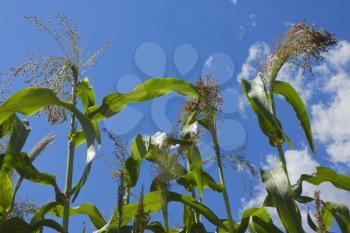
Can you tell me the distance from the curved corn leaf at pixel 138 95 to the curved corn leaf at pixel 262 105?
343mm

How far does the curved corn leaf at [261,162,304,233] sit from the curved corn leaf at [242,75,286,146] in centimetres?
25

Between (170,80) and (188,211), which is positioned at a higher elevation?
(170,80)

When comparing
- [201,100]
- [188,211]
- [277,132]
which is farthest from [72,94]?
[277,132]

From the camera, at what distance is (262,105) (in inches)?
110

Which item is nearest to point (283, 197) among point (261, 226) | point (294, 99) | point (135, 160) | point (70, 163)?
point (261, 226)

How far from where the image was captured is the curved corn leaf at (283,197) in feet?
7.94

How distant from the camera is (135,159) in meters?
3.06

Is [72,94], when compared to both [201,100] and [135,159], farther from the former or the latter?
[201,100]

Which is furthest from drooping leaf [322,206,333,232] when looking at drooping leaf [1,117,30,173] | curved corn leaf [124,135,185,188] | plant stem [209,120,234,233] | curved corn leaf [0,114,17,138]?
curved corn leaf [0,114,17,138]

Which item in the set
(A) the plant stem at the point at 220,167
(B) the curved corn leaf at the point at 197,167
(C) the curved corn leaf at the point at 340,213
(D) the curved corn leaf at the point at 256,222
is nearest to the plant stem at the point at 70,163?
(B) the curved corn leaf at the point at 197,167

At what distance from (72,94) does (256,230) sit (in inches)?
56.8

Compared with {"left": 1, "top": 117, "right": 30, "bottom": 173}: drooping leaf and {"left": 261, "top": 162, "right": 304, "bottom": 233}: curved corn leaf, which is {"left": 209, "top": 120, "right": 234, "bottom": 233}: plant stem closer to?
{"left": 261, "top": 162, "right": 304, "bottom": 233}: curved corn leaf

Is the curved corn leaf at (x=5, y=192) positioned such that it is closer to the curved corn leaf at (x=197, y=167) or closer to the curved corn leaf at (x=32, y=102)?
the curved corn leaf at (x=32, y=102)

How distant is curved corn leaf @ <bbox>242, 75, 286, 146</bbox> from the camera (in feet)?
9.18
